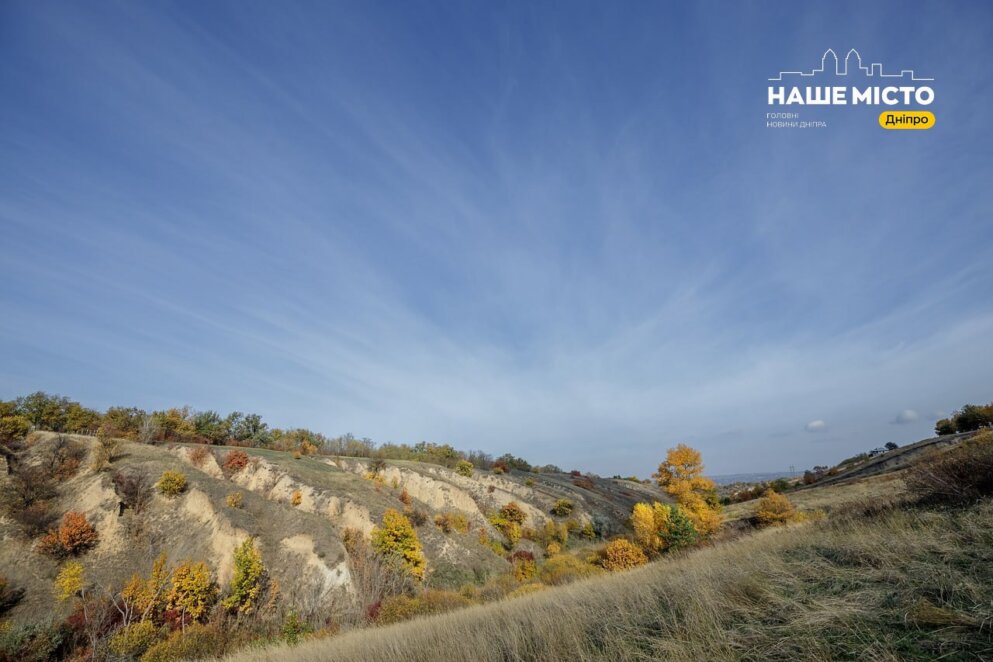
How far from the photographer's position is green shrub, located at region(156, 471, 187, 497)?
2416 centimetres

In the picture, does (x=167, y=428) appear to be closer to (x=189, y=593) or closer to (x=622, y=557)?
(x=189, y=593)

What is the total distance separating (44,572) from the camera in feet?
58.7

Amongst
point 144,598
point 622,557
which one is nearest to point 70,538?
point 144,598

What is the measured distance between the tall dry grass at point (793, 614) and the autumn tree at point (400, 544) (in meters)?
21.2

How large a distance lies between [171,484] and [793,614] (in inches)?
1215

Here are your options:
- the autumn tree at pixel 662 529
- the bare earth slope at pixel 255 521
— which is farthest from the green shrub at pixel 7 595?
the autumn tree at pixel 662 529

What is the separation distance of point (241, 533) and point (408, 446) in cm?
3370

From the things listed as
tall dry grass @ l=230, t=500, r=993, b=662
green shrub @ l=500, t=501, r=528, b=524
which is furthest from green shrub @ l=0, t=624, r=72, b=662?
green shrub @ l=500, t=501, r=528, b=524

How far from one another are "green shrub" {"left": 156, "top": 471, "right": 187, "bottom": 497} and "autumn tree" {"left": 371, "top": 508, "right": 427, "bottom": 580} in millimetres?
12258

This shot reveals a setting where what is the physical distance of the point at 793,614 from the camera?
4762 millimetres

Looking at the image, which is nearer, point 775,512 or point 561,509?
point 775,512

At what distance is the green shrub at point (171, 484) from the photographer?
24156mm

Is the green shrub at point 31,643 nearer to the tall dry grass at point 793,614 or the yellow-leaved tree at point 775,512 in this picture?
the tall dry grass at point 793,614

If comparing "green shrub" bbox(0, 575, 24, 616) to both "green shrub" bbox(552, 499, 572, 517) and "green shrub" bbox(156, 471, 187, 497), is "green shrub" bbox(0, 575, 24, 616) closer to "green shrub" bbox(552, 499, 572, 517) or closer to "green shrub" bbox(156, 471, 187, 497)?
"green shrub" bbox(156, 471, 187, 497)
